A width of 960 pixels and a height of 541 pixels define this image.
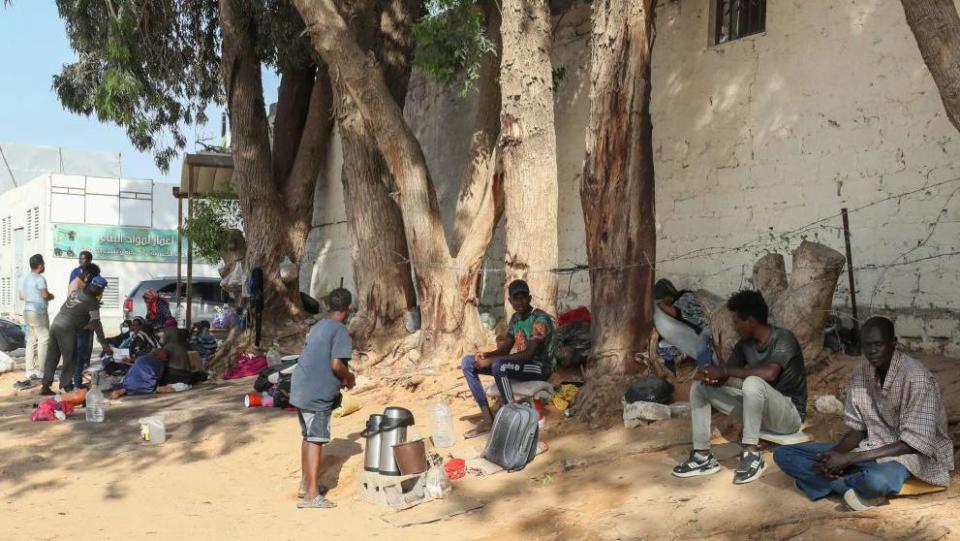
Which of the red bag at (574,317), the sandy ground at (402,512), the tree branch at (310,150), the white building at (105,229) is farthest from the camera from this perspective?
the white building at (105,229)

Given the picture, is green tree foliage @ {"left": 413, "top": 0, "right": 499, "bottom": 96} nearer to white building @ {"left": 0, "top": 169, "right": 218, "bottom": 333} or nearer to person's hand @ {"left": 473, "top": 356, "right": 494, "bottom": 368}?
person's hand @ {"left": 473, "top": 356, "right": 494, "bottom": 368}

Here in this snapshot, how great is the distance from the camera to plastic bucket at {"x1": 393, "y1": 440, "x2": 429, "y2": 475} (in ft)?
23.2

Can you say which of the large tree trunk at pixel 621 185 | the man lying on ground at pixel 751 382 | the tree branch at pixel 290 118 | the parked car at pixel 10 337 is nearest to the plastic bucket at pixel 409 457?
the large tree trunk at pixel 621 185

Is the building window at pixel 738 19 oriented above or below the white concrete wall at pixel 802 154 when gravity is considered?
above

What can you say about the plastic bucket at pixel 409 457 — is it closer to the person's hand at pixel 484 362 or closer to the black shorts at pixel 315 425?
the black shorts at pixel 315 425

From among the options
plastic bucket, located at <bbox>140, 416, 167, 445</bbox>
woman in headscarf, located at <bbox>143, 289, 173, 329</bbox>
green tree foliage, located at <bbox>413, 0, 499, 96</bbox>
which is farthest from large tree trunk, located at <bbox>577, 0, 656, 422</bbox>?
woman in headscarf, located at <bbox>143, 289, 173, 329</bbox>

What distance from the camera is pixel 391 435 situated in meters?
7.27

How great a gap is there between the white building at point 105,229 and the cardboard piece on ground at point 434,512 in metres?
25.6

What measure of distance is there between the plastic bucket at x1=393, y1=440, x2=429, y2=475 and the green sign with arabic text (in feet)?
87.9

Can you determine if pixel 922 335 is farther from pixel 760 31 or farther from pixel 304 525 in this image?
pixel 304 525

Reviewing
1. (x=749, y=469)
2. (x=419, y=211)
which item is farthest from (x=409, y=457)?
(x=419, y=211)

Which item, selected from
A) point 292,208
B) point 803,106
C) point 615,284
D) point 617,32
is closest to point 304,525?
point 615,284

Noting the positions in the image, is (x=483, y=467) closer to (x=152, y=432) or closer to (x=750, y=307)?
(x=750, y=307)

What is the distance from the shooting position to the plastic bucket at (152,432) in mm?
9305
